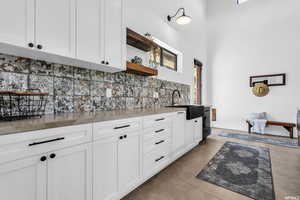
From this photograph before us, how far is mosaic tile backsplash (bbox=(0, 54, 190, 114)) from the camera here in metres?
1.14

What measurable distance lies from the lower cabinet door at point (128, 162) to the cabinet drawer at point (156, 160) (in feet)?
0.46

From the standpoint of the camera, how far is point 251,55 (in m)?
4.35

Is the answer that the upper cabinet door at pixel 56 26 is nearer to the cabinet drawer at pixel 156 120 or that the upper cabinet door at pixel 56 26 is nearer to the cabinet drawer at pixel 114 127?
the cabinet drawer at pixel 114 127

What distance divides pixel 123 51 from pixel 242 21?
5054mm

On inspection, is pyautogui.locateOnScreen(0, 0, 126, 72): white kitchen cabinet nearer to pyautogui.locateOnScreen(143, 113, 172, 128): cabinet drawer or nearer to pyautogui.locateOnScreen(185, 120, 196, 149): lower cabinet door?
pyautogui.locateOnScreen(143, 113, 172, 128): cabinet drawer

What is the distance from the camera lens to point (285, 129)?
3.84 metres

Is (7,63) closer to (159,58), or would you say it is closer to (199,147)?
(159,58)

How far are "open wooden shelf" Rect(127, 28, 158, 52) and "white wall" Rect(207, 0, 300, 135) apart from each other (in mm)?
3868

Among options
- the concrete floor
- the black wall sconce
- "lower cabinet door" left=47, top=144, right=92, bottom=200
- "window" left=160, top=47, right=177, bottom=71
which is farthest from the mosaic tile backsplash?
the black wall sconce

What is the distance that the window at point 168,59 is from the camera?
304 centimetres

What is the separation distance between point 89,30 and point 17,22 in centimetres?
53

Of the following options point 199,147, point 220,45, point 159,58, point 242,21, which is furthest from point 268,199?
point 242,21

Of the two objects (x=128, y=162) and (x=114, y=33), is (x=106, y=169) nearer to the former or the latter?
(x=128, y=162)

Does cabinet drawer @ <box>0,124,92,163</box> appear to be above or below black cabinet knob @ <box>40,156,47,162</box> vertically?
above
